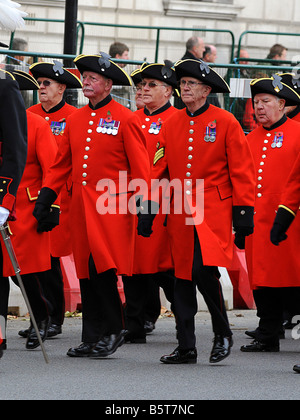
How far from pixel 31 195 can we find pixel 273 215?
6.00ft

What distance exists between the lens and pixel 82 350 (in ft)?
27.9

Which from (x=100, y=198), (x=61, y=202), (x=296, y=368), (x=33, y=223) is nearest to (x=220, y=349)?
(x=296, y=368)

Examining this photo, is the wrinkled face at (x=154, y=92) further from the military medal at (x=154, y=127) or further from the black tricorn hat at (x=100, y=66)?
the black tricorn hat at (x=100, y=66)

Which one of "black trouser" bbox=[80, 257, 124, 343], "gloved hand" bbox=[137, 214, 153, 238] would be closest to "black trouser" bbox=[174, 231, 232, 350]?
"gloved hand" bbox=[137, 214, 153, 238]

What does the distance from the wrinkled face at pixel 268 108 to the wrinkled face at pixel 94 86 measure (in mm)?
1354

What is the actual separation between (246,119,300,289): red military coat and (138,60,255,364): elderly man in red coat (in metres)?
1.03

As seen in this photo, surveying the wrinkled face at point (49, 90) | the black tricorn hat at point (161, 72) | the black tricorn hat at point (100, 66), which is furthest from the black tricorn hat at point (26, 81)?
the black tricorn hat at point (100, 66)

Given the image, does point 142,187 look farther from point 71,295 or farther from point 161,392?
point 71,295

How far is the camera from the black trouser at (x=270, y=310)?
9.10 metres

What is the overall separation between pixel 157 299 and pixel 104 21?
11833mm

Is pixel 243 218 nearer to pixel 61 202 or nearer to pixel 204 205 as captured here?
pixel 204 205

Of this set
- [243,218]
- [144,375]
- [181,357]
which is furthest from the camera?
[181,357]

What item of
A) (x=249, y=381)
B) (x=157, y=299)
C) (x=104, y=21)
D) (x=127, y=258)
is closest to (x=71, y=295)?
(x=157, y=299)

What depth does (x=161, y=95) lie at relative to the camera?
9.99 meters
